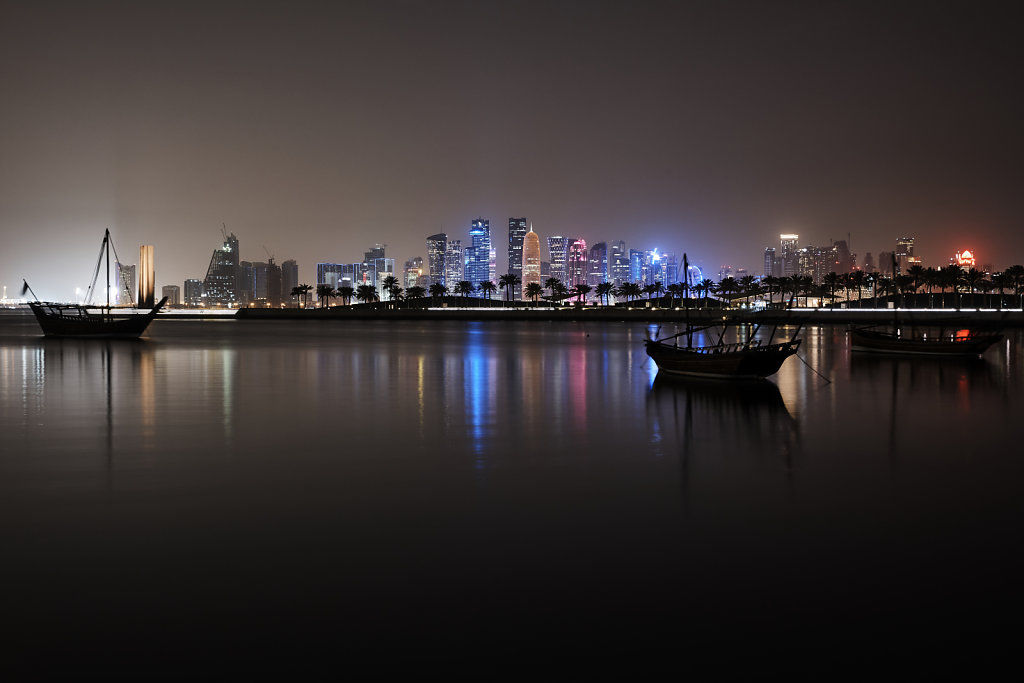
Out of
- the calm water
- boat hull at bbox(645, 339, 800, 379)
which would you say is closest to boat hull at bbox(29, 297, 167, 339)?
the calm water

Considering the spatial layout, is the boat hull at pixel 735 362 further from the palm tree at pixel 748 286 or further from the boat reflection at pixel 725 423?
the palm tree at pixel 748 286

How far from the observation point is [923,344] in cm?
4153

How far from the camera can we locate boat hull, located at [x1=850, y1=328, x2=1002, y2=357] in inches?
1558

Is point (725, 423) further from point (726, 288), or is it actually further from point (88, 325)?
point (726, 288)

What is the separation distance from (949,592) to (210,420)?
15410mm

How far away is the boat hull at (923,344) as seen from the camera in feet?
130

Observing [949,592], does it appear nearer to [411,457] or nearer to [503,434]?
[411,457]

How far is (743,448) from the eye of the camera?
1447cm

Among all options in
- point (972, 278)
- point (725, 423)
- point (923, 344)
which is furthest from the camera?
point (972, 278)

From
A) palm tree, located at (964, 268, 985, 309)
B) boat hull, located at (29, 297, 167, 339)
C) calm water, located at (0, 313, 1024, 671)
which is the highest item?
palm tree, located at (964, 268, 985, 309)

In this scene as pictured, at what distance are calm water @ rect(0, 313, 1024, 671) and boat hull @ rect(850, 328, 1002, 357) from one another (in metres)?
22.7

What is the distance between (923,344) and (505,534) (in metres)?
39.3

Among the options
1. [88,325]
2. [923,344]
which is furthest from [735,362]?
[88,325]

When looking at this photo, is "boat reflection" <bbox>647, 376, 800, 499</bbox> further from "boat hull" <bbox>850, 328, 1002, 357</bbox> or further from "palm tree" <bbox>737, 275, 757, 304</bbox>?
"palm tree" <bbox>737, 275, 757, 304</bbox>
